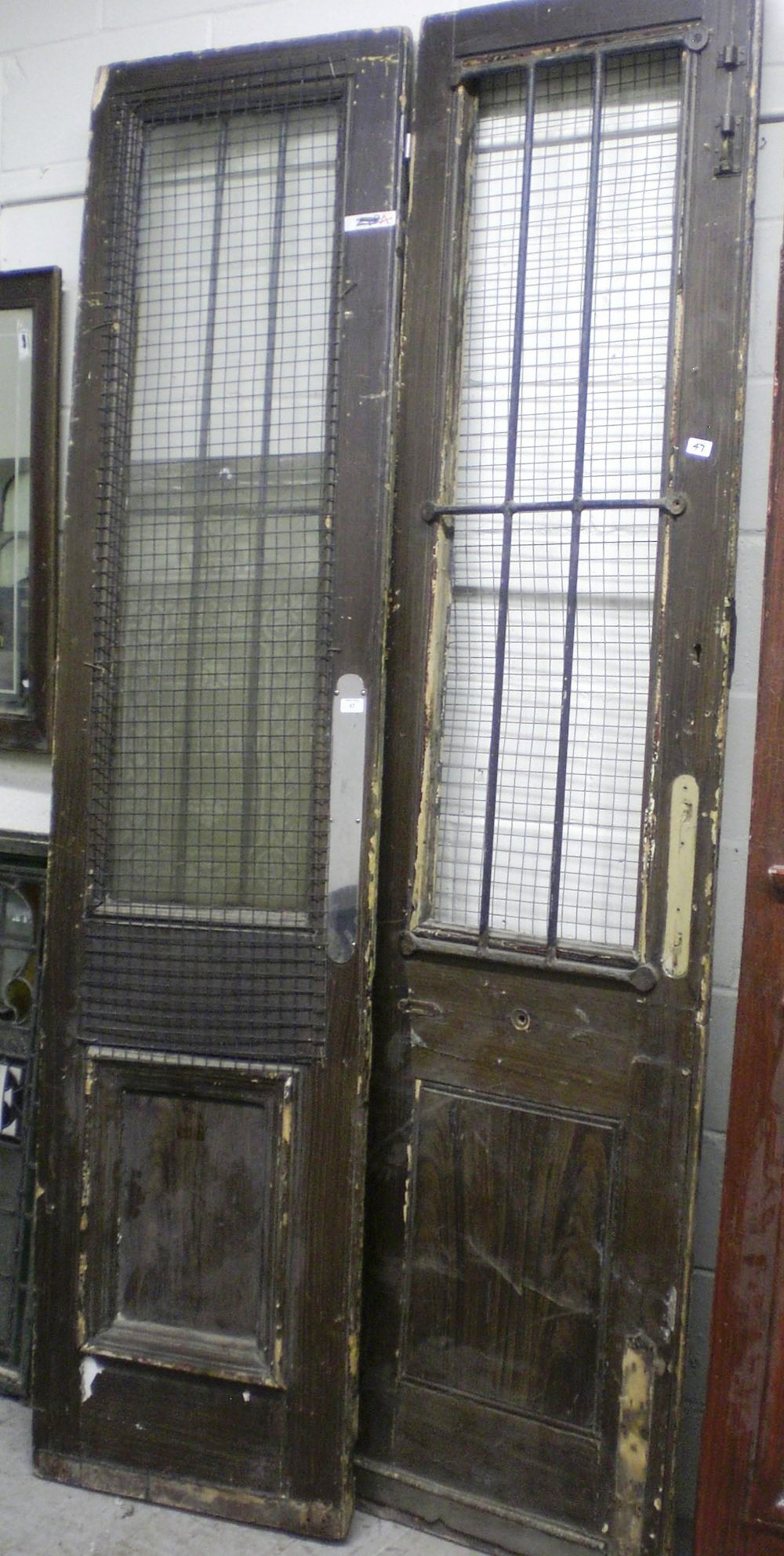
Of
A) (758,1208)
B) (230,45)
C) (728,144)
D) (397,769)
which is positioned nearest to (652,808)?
(397,769)

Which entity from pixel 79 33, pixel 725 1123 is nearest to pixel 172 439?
pixel 79 33

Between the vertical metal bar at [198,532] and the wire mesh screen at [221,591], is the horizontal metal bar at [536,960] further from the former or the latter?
the vertical metal bar at [198,532]

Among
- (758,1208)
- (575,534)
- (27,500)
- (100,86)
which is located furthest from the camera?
(27,500)

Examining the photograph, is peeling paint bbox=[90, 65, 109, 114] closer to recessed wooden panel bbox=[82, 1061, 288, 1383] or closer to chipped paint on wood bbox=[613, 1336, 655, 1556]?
recessed wooden panel bbox=[82, 1061, 288, 1383]

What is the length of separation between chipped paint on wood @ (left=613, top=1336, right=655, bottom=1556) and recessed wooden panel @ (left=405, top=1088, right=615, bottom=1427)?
5 centimetres

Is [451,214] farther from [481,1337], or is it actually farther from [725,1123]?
[481,1337]

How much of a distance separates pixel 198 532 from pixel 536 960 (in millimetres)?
868

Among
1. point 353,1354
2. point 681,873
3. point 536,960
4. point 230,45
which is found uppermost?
point 230,45

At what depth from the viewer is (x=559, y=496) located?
1780 mm

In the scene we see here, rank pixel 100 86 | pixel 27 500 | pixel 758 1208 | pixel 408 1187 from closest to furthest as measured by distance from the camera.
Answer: pixel 758 1208 < pixel 408 1187 < pixel 100 86 < pixel 27 500

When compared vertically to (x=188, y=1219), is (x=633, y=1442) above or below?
below

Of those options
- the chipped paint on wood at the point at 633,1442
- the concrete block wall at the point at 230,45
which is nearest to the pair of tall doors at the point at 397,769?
the chipped paint on wood at the point at 633,1442

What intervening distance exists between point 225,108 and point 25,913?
142 cm

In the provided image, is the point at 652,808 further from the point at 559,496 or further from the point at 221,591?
the point at 221,591
